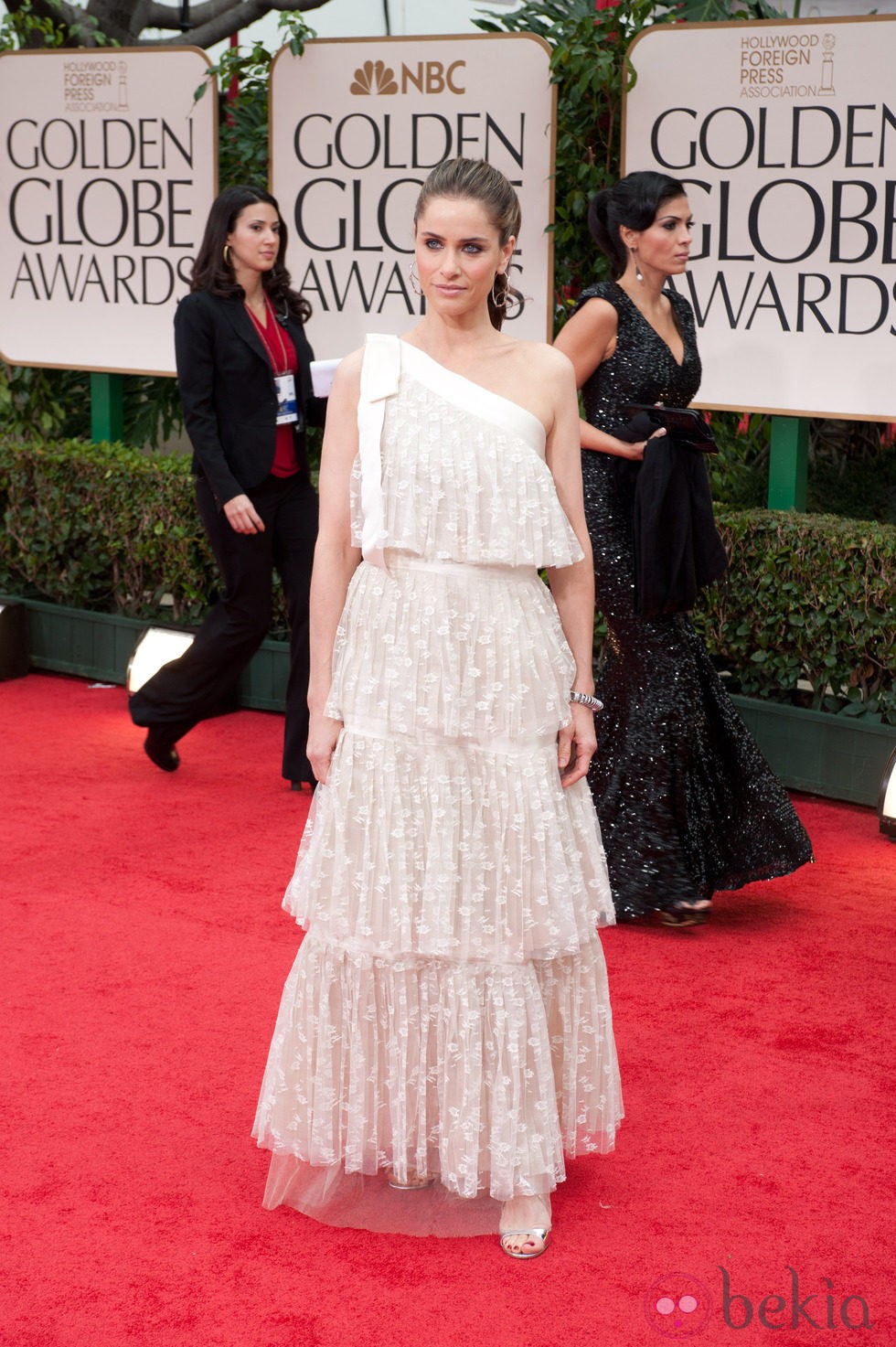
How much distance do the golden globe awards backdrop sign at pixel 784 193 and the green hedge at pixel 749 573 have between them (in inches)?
19.7

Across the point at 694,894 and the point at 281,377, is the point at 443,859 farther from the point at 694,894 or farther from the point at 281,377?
the point at 281,377

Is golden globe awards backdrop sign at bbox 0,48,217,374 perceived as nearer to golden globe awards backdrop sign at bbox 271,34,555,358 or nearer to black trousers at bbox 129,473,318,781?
golden globe awards backdrop sign at bbox 271,34,555,358

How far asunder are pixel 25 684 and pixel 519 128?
10.5 ft

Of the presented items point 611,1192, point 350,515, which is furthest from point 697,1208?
point 350,515

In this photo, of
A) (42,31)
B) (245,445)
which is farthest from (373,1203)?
(42,31)

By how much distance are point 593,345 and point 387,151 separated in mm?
2627

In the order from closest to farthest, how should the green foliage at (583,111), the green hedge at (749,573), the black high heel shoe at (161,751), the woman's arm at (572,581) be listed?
the woman's arm at (572,581), the green hedge at (749,573), the black high heel shoe at (161,751), the green foliage at (583,111)

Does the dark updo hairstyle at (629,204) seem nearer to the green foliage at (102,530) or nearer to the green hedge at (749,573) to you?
the green hedge at (749,573)

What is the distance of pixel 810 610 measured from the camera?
5512 mm

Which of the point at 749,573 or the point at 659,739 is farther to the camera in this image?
the point at 749,573

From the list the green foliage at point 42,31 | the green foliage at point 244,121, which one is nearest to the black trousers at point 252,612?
the green foliage at point 244,121

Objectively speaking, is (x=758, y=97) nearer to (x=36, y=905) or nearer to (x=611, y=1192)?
(x=36, y=905)

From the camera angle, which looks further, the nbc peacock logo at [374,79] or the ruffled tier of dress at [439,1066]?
the nbc peacock logo at [374,79]

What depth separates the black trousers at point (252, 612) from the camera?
5.43 metres
